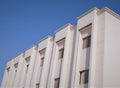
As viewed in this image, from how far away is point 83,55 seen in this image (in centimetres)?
1728

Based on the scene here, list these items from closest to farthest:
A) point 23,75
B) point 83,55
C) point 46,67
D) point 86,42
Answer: point 83,55, point 86,42, point 46,67, point 23,75

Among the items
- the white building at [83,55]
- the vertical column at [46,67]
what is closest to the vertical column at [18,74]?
the white building at [83,55]

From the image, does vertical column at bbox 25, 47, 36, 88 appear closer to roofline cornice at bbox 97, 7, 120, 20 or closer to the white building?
the white building

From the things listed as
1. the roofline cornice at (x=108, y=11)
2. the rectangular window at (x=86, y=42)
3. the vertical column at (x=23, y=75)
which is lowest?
the vertical column at (x=23, y=75)

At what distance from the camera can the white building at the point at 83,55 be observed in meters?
15.2

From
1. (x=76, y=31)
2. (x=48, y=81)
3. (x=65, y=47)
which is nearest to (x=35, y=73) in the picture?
(x=48, y=81)

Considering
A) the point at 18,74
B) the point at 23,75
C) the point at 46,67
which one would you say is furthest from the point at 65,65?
the point at 18,74

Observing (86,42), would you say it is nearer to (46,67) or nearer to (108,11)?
(108,11)

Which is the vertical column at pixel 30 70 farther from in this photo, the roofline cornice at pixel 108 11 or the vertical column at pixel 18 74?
the roofline cornice at pixel 108 11

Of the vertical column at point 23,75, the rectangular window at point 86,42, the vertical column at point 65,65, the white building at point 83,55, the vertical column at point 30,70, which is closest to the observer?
the white building at point 83,55

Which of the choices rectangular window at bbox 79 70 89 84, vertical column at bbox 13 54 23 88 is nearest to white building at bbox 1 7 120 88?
rectangular window at bbox 79 70 89 84

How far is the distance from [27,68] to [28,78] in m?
2.56

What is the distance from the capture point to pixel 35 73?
24.0 m

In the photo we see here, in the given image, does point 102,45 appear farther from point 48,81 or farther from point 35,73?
point 35,73
